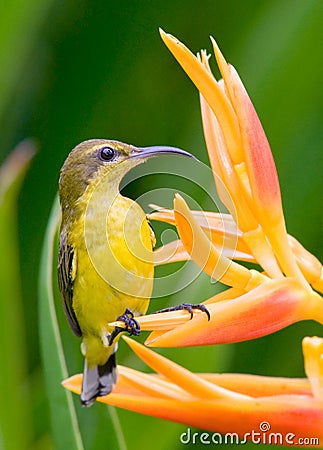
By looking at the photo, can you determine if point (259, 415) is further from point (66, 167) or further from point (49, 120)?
point (49, 120)

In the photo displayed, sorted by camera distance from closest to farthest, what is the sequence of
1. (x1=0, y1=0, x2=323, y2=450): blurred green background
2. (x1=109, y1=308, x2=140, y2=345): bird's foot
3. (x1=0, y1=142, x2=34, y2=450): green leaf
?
(x1=109, y1=308, x2=140, y2=345): bird's foot < (x1=0, y1=142, x2=34, y2=450): green leaf < (x1=0, y1=0, x2=323, y2=450): blurred green background

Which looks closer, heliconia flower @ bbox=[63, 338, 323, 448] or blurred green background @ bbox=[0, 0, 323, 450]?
heliconia flower @ bbox=[63, 338, 323, 448]

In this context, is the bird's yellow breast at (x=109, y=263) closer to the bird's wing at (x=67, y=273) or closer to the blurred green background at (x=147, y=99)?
the bird's wing at (x=67, y=273)

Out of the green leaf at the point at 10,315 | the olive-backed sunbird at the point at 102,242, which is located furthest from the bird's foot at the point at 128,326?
the green leaf at the point at 10,315

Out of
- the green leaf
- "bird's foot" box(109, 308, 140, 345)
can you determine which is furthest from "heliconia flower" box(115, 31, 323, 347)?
the green leaf

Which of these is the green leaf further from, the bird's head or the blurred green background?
the bird's head

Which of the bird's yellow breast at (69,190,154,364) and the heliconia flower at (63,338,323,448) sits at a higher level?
the bird's yellow breast at (69,190,154,364)

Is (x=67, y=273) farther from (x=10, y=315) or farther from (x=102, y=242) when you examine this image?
(x=10, y=315)
